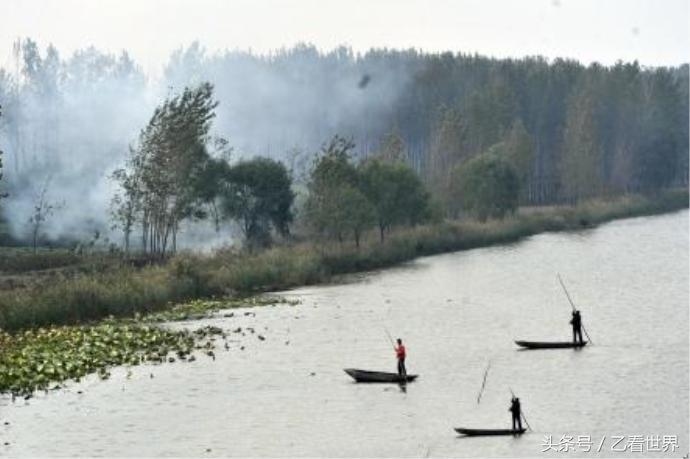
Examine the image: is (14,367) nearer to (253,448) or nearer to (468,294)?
(253,448)

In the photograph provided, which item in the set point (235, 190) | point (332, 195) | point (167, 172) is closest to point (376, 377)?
point (167, 172)

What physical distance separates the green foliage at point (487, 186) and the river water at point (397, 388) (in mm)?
50383

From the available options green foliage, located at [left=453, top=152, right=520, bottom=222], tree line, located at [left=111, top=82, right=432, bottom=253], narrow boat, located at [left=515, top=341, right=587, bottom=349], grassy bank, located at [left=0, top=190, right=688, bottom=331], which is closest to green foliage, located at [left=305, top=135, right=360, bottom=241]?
tree line, located at [left=111, top=82, right=432, bottom=253]

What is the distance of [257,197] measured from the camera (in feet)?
351

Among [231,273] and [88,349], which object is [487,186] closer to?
[231,273]

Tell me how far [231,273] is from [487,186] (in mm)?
55754

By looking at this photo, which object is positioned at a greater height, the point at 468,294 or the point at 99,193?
the point at 99,193

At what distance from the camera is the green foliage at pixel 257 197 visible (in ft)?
348

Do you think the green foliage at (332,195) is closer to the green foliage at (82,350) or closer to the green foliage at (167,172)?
the green foliage at (167,172)

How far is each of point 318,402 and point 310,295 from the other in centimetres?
3422

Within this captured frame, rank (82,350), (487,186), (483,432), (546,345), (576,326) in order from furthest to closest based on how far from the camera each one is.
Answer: (487,186) < (576,326) < (546,345) < (82,350) < (483,432)

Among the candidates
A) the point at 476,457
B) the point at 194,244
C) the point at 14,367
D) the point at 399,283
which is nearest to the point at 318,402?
the point at 476,457

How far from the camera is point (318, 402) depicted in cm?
4847

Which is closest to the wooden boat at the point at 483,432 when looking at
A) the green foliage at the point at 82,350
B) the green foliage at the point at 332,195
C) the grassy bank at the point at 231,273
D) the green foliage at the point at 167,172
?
the green foliage at the point at 82,350
